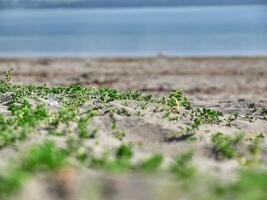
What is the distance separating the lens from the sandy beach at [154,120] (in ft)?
17.6

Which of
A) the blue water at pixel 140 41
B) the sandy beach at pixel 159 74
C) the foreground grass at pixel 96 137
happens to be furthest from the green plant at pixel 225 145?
the blue water at pixel 140 41

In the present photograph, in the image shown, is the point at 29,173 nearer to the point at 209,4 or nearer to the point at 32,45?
the point at 32,45

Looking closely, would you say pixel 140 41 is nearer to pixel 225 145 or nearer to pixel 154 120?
pixel 154 120

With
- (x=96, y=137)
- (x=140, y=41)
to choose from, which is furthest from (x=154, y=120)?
(x=140, y=41)

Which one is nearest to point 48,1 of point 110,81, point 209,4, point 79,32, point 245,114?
point 209,4

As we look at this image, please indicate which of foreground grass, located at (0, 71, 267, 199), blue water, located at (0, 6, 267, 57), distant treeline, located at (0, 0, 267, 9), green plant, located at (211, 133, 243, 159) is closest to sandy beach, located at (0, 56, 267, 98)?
blue water, located at (0, 6, 267, 57)

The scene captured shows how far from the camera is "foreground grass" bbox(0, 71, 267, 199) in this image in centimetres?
548

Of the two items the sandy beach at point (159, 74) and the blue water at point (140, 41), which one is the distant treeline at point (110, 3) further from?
the sandy beach at point (159, 74)

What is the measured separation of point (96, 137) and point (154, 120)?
1395 millimetres

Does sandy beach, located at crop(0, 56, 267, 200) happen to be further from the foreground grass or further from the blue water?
the blue water

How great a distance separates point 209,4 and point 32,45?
6501 cm

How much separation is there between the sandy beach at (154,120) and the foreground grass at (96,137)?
→ 0.23ft

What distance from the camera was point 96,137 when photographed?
7.85 meters

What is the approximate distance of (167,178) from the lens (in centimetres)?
564
